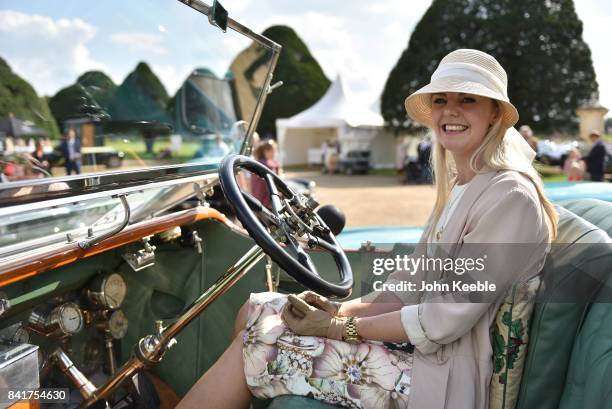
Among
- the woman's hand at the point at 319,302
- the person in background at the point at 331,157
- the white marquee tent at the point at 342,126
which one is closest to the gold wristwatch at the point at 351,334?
the woman's hand at the point at 319,302

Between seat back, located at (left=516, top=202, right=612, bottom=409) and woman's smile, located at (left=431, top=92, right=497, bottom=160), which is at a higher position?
woman's smile, located at (left=431, top=92, right=497, bottom=160)

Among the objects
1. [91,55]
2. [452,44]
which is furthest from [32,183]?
[452,44]

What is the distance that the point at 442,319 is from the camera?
134cm

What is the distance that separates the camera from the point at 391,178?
15859 millimetres

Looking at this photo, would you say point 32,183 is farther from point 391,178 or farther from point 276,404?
point 391,178

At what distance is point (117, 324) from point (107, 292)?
7.0 inches

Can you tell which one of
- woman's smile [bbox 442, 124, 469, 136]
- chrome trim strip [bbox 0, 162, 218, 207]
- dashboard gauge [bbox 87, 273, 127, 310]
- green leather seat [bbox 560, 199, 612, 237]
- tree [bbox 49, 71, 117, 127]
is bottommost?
dashboard gauge [bbox 87, 273, 127, 310]

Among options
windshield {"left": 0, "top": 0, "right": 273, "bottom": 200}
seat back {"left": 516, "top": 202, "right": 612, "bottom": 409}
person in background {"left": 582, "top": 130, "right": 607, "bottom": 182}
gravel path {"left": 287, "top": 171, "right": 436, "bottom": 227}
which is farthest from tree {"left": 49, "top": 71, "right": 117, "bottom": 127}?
person in background {"left": 582, "top": 130, "right": 607, "bottom": 182}

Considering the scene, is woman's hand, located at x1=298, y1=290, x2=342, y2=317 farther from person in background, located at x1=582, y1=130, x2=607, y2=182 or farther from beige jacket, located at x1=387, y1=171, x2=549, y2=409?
person in background, located at x1=582, y1=130, x2=607, y2=182

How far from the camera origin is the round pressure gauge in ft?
5.24

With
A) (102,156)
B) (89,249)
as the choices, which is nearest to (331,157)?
(102,156)

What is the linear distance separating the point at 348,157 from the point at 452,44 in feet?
17.2

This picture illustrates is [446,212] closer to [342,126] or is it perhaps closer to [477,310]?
[477,310]

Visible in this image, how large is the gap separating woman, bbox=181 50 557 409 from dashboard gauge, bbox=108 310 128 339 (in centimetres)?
53
